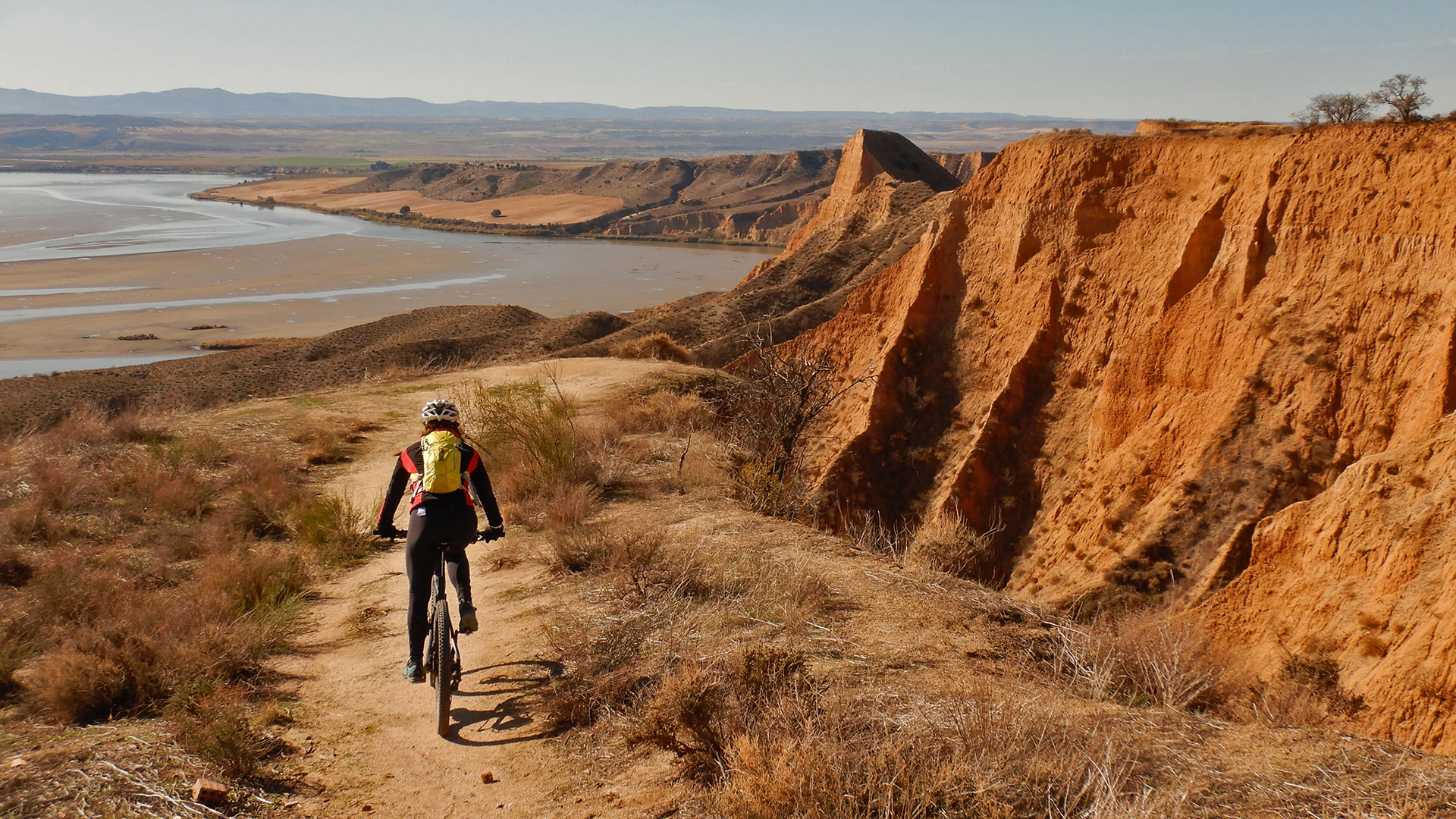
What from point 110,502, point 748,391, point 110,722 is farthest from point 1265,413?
point 110,502

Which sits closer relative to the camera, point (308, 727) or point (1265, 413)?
point (308, 727)

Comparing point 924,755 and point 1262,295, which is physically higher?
point 1262,295

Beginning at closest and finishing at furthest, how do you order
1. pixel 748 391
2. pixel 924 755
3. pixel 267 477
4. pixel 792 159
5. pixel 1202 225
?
pixel 924 755 < pixel 267 477 < pixel 1202 225 < pixel 748 391 < pixel 792 159

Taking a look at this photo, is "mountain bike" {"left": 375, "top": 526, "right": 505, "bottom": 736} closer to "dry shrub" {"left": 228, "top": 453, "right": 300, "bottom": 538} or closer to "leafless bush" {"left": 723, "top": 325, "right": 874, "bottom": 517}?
"leafless bush" {"left": 723, "top": 325, "right": 874, "bottom": 517}

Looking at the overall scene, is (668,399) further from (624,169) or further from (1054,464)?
(624,169)

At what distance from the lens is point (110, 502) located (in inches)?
399

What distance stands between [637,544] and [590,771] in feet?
9.16

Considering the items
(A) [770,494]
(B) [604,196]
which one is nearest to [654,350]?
(A) [770,494]

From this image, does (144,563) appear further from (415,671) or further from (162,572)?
(415,671)

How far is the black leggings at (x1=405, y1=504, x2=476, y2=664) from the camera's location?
17.0ft

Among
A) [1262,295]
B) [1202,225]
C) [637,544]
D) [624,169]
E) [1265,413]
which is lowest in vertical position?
[637,544]

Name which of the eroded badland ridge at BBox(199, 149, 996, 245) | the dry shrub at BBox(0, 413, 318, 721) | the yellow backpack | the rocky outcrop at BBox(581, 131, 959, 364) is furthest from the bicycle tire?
Answer: the eroded badland ridge at BBox(199, 149, 996, 245)

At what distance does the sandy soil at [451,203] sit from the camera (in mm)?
103812

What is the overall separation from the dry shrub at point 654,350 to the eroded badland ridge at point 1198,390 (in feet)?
Answer: 22.3
